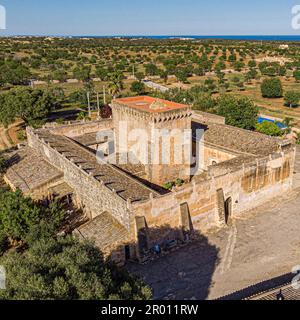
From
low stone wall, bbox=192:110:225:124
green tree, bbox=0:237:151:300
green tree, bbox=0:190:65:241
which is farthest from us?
low stone wall, bbox=192:110:225:124

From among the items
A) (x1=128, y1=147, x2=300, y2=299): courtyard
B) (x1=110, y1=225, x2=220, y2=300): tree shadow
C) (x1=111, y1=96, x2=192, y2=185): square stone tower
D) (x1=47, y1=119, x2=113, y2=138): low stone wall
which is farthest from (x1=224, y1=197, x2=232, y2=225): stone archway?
(x1=47, y1=119, x2=113, y2=138): low stone wall

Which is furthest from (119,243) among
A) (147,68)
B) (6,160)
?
(147,68)

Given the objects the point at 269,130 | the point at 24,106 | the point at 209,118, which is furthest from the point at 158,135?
the point at 24,106

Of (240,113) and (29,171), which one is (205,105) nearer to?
(240,113)

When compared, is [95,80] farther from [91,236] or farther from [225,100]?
[91,236]

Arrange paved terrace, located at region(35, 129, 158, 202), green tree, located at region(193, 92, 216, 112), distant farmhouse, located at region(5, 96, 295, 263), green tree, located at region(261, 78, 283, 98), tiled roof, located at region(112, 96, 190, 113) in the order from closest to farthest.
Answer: distant farmhouse, located at region(5, 96, 295, 263) < paved terrace, located at region(35, 129, 158, 202) < tiled roof, located at region(112, 96, 190, 113) < green tree, located at region(193, 92, 216, 112) < green tree, located at region(261, 78, 283, 98)

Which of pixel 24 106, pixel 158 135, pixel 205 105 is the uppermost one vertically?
pixel 24 106

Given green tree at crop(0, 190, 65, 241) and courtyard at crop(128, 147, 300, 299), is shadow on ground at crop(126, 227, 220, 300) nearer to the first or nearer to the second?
courtyard at crop(128, 147, 300, 299)

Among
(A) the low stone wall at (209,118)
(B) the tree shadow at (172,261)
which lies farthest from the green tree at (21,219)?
(A) the low stone wall at (209,118)
